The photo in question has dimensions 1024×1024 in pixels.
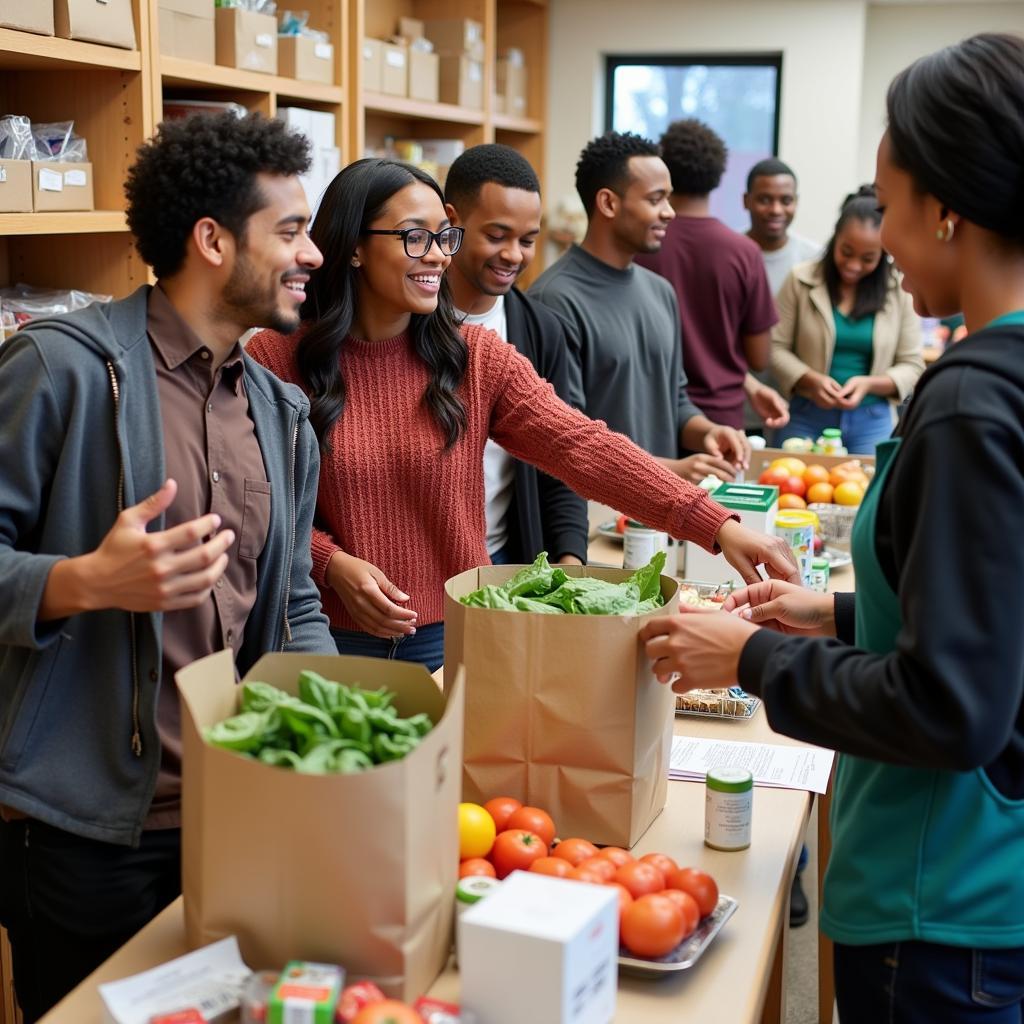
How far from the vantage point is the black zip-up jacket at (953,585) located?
40.5 inches

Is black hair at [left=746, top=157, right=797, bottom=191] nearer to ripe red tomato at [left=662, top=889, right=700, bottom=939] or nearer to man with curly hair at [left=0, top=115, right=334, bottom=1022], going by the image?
man with curly hair at [left=0, top=115, right=334, bottom=1022]

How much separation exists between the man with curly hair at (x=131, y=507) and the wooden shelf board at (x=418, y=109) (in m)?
2.96

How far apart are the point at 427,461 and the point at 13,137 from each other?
124cm

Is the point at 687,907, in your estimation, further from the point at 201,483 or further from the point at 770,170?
the point at 770,170

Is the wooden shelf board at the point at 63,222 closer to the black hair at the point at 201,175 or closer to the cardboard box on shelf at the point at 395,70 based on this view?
the black hair at the point at 201,175

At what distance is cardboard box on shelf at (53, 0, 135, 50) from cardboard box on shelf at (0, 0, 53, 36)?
0.01 m

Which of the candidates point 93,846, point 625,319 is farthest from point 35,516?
point 625,319

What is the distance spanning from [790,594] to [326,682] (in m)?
0.64

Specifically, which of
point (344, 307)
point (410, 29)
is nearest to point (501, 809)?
point (344, 307)

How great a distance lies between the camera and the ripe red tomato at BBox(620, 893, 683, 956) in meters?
1.21

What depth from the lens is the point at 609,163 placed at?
3.60 m

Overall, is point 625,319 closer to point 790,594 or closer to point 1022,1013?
point 790,594

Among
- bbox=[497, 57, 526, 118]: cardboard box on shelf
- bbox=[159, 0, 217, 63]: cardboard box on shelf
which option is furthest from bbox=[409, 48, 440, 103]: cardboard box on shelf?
bbox=[159, 0, 217, 63]: cardboard box on shelf

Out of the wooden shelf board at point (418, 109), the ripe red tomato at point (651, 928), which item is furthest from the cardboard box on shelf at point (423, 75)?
the ripe red tomato at point (651, 928)
